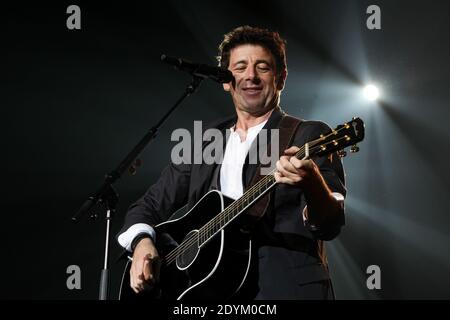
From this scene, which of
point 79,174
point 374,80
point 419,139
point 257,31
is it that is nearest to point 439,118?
point 419,139

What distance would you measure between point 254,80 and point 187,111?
72.2 inches

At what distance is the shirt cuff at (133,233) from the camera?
2.29 metres

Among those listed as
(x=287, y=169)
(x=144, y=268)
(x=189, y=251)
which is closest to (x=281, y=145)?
(x=287, y=169)

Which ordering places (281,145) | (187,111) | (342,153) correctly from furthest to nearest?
(187,111)
(281,145)
(342,153)

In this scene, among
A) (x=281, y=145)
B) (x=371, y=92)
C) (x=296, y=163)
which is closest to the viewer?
(x=296, y=163)

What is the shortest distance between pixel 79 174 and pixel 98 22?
1.25 m

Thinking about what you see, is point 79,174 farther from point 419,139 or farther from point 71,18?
point 419,139

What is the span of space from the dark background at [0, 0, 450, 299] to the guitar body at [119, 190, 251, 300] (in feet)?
5.97

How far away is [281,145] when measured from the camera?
2055 mm

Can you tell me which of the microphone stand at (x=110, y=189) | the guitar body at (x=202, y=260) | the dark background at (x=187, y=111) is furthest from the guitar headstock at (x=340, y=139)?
the dark background at (x=187, y=111)

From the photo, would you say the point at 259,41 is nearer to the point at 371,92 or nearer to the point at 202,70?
the point at 202,70

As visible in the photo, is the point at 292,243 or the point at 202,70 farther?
the point at 202,70
